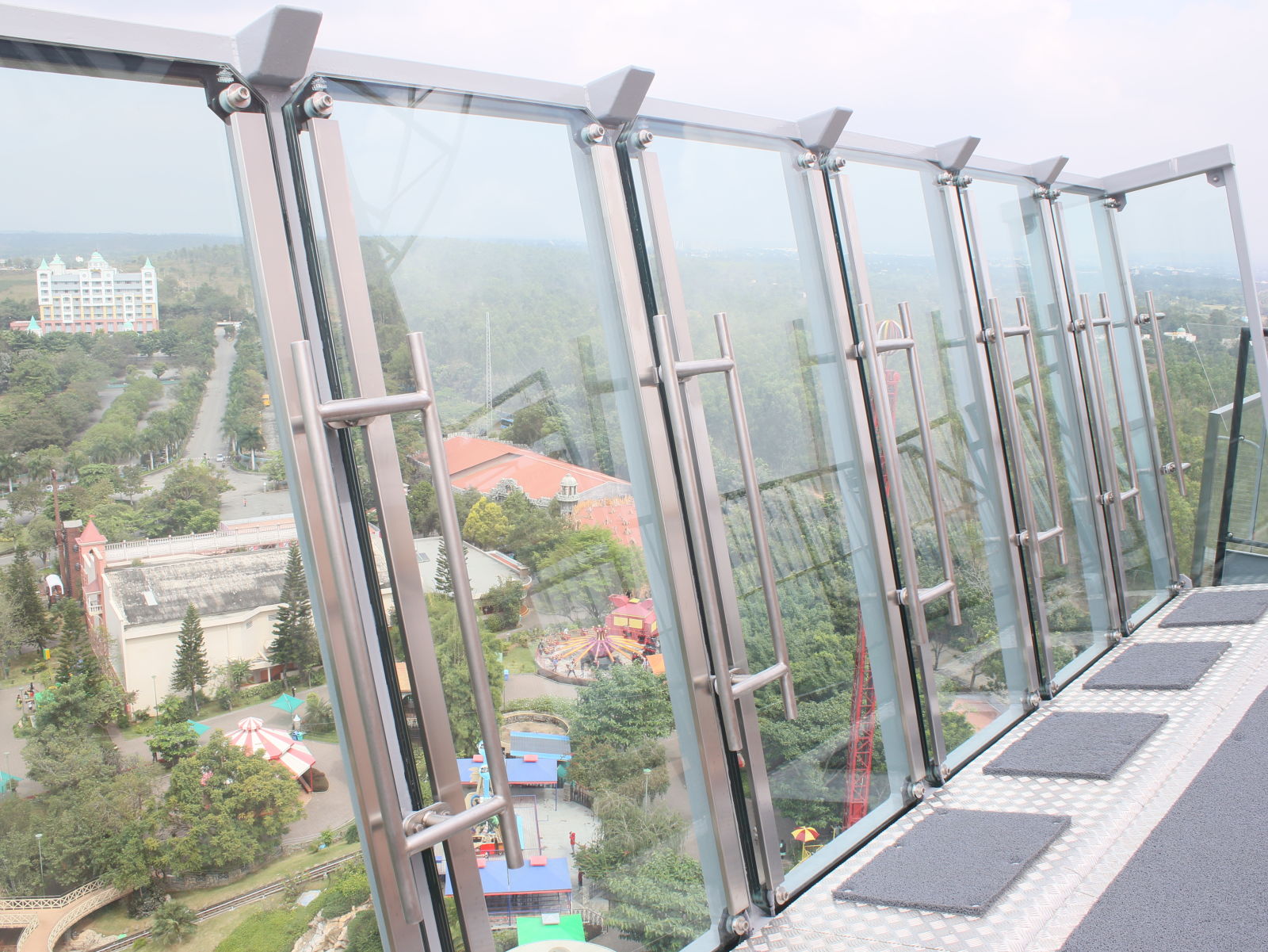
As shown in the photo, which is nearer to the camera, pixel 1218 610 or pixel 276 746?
pixel 276 746

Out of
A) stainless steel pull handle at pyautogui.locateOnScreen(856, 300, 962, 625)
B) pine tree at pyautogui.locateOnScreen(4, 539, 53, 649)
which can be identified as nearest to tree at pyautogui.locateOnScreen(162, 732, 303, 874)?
pine tree at pyautogui.locateOnScreen(4, 539, 53, 649)

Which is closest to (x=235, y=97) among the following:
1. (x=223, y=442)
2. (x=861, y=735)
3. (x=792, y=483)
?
(x=223, y=442)

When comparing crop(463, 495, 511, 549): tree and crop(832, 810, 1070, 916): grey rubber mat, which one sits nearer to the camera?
crop(463, 495, 511, 549): tree

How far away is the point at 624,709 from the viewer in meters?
1.77

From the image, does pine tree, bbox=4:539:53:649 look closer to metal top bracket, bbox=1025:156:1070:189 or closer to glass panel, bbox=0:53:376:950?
glass panel, bbox=0:53:376:950

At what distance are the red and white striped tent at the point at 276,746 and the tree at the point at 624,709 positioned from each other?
511 millimetres

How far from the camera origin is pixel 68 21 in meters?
1.18

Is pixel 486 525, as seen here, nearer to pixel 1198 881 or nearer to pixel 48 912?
pixel 48 912

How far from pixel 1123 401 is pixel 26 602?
149 inches

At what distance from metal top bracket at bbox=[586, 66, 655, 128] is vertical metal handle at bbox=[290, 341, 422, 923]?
3.01ft

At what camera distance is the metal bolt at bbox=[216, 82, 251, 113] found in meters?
1.29

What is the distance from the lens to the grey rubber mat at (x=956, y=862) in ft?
6.02

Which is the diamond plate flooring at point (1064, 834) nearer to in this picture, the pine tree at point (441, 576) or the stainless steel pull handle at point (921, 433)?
the stainless steel pull handle at point (921, 433)

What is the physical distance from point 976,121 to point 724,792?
26.1 ft
